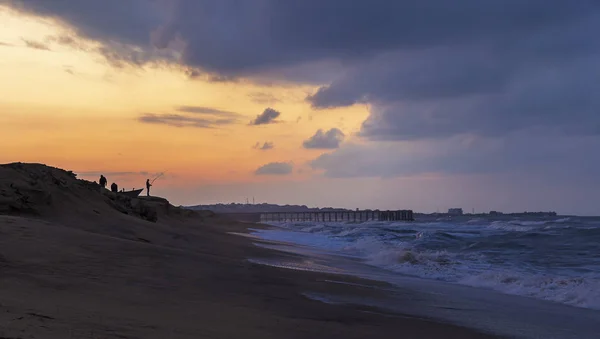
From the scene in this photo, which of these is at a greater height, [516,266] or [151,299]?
[151,299]

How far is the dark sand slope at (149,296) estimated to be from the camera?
13.5ft

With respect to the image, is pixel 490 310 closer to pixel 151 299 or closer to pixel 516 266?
pixel 151 299

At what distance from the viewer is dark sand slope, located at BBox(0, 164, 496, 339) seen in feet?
13.5

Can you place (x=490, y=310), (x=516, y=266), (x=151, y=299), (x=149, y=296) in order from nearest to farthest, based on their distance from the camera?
1. (x=151, y=299)
2. (x=149, y=296)
3. (x=490, y=310)
4. (x=516, y=266)

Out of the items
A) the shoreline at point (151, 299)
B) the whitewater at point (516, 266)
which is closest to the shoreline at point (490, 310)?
the shoreline at point (151, 299)

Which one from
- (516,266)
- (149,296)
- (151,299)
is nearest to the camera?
(151,299)

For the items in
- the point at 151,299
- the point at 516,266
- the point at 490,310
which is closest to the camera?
the point at 151,299

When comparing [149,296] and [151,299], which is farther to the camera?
[149,296]

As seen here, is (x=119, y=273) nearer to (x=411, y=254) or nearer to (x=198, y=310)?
(x=198, y=310)

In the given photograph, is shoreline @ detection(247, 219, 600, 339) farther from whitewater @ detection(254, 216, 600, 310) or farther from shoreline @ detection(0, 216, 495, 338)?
whitewater @ detection(254, 216, 600, 310)

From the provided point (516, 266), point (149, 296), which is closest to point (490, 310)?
point (149, 296)

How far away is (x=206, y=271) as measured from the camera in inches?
334

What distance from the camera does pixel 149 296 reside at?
5.68 meters

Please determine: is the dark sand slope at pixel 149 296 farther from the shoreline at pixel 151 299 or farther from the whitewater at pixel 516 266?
the whitewater at pixel 516 266
